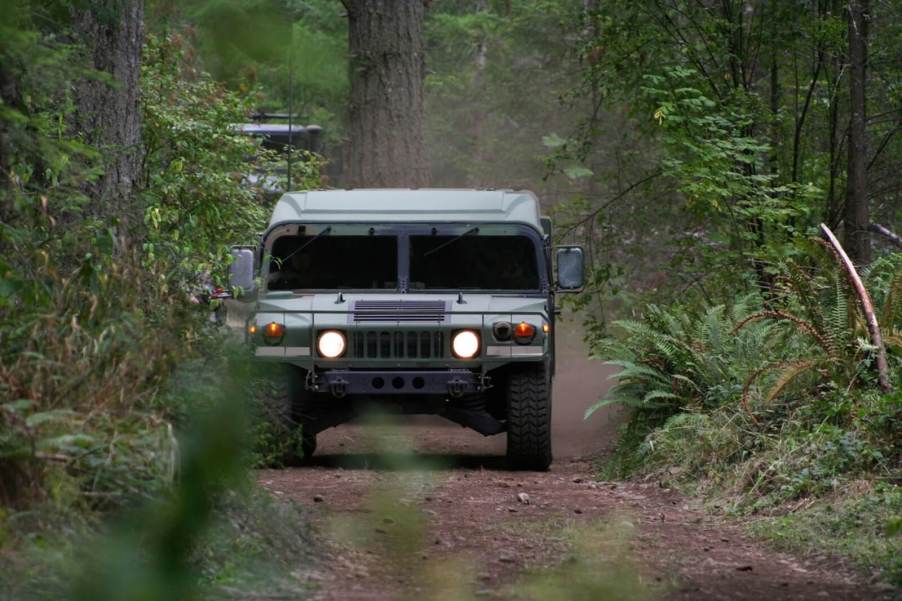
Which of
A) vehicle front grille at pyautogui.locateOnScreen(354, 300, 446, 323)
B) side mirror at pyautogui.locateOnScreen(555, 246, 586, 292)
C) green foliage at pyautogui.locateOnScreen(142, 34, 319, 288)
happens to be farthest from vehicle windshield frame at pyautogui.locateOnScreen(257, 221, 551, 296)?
vehicle front grille at pyautogui.locateOnScreen(354, 300, 446, 323)

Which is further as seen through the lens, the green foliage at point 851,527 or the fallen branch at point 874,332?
the fallen branch at point 874,332

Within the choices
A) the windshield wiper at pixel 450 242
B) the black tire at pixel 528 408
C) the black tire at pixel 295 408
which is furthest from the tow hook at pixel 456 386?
the windshield wiper at pixel 450 242

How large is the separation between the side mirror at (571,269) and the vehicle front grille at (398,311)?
3.82ft

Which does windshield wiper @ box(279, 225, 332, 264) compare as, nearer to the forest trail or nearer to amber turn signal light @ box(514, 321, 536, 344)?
the forest trail

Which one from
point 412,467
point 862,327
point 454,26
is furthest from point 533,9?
point 412,467

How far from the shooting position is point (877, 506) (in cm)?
654

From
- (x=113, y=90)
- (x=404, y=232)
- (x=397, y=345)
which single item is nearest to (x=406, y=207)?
(x=404, y=232)

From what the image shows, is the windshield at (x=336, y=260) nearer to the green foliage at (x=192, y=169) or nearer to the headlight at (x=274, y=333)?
the green foliage at (x=192, y=169)

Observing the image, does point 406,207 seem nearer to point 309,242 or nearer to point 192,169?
point 309,242

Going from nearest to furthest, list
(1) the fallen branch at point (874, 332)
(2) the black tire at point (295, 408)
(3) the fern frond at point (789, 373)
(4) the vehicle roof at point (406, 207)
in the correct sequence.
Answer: (1) the fallen branch at point (874, 332) → (3) the fern frond at point (789, 373) → (2) the black tire at point (295, 408) → (4) the vehicle roof at point (406, 207)

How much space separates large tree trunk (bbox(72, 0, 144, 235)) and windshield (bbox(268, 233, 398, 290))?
1.24m

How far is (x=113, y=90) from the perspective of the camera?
912 centimetres

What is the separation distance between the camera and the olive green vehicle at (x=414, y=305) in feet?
29.6

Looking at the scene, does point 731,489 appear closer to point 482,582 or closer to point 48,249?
point 482,582
